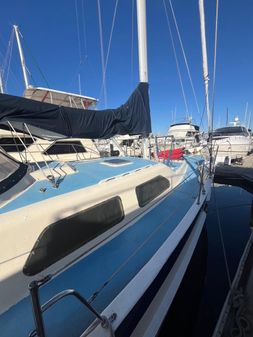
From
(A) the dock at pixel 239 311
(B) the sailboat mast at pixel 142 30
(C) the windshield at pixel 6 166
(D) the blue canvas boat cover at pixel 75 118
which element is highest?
(B) the sailboat mast at pixel 142 30

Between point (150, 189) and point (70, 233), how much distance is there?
1.60 m

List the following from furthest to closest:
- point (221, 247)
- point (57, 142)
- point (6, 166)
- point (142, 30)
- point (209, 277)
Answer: point (57, 142)
point (221, 247)
point (142, 30)
point (209, 277)
point (6, 166)

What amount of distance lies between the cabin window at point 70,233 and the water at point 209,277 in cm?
162

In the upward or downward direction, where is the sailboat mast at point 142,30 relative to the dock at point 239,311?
upward

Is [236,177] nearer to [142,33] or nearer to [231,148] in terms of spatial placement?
[142,33]

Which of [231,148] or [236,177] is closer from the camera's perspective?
[236,177]

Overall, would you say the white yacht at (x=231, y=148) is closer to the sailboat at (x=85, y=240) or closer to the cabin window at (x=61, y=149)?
the cabin window at (x=61, y=149)

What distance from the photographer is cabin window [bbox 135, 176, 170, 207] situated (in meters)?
3.20

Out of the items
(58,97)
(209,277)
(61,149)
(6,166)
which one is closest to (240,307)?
(209,277)

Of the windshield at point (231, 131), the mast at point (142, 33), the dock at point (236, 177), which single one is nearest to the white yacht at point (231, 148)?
the windshield at point (231, 131)

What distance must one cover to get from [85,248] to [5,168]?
4.09 ft

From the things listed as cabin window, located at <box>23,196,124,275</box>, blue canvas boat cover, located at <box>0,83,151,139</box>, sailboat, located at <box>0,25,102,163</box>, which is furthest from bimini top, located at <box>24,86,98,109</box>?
cabin window, located at <box>23,196,124,275</box>

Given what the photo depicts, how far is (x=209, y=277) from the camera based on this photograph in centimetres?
398

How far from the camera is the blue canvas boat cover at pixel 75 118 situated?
9.14 feet
